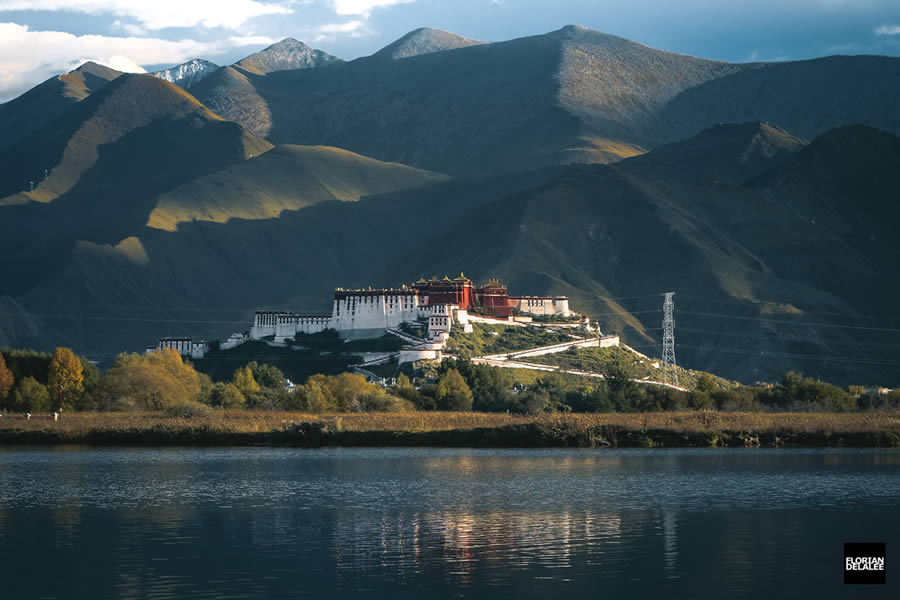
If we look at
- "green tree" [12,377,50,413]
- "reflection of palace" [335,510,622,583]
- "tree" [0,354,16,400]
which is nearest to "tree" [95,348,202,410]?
"green tree" [12,377,50,413]

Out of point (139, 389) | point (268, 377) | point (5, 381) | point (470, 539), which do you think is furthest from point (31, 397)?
point (470, 539)

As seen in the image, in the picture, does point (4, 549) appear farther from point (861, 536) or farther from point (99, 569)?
point (861, 536)

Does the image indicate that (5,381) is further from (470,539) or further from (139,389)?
(470,539)

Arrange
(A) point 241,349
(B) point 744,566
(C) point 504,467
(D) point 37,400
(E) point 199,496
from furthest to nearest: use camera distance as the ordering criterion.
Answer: (A) point 241,349 < (D) point 37,400 < (C) point 504,467 < (E) point 199,496 < (B) point 744,566

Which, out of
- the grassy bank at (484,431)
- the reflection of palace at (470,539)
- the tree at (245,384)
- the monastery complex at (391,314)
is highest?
the monastery complex at (391,314)

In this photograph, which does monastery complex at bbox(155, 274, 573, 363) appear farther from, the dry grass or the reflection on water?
the reflection on water

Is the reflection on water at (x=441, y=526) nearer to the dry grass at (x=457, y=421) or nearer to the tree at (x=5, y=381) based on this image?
the dry grass at (x=457, y=421)

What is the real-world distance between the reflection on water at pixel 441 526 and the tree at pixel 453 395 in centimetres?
3079

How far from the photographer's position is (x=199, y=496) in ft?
152

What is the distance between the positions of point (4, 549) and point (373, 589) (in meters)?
10.9

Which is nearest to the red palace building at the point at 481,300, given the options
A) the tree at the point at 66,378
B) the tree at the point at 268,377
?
the tree at the point at 268,377

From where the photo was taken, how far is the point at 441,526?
39.6 meters

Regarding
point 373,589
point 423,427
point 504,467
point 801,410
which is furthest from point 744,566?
point 801,410

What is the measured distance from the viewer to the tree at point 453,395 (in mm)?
91688
